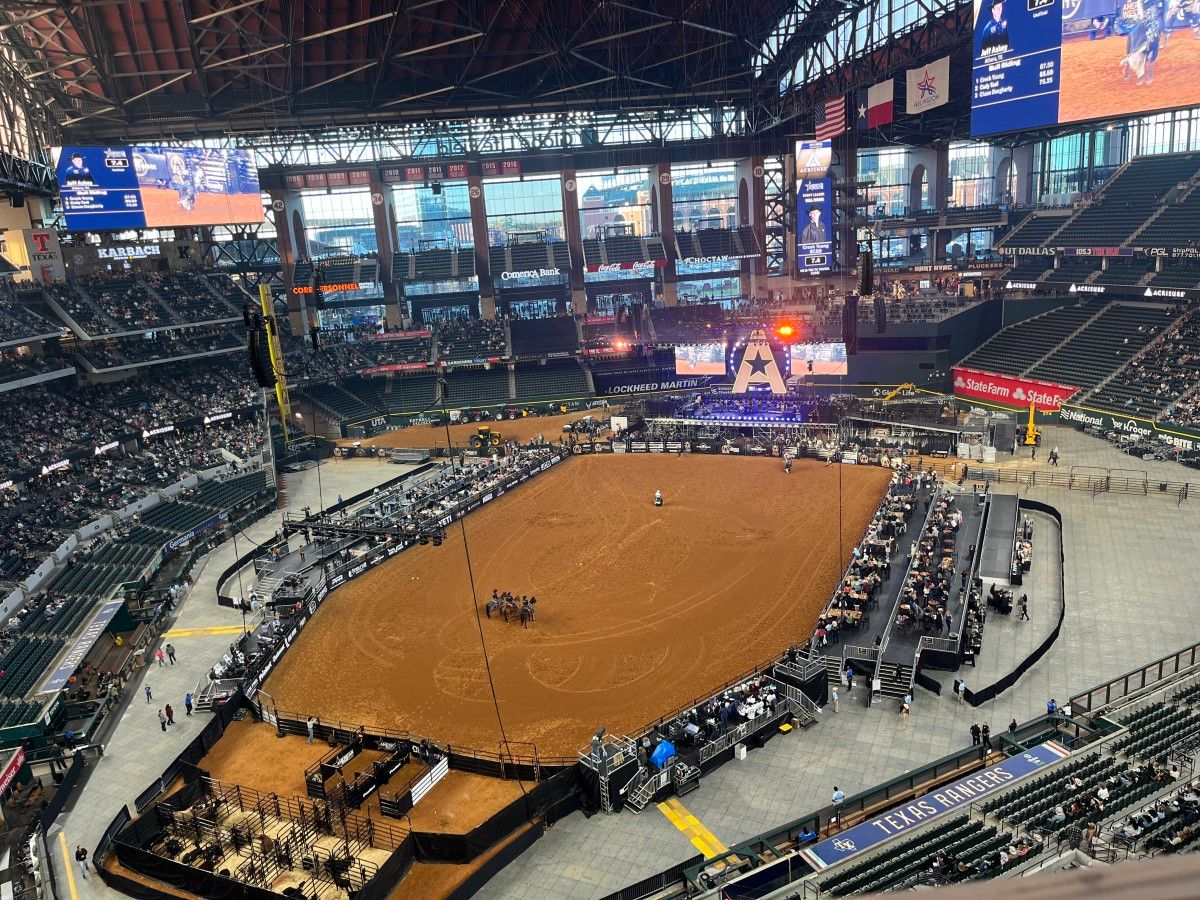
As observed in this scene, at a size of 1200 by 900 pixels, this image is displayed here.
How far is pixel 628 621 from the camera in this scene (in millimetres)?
33406

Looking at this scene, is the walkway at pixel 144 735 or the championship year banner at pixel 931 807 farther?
the walkway at pixel 144 735

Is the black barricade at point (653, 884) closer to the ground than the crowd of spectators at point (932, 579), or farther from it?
closer to the ground

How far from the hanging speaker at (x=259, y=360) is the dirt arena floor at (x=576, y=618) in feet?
35.0

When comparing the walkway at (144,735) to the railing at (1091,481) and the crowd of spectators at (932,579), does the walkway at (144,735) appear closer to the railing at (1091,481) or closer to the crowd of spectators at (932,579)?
the crowd of spectators at (932,579)

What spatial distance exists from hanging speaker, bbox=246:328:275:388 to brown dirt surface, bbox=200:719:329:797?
1119 centimetres

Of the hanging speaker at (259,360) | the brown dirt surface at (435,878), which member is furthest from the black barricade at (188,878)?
the hanging speaker at (259,360)

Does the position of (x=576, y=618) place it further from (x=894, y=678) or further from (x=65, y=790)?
(x=65, y=790)

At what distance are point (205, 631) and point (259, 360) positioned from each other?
45.4ft

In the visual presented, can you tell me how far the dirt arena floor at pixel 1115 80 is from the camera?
151ft

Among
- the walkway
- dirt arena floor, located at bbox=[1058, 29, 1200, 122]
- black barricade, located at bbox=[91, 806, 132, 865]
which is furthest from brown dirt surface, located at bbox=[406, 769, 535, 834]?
dirt arena floor, located at bbox=[1058, 29, 1200, 122]

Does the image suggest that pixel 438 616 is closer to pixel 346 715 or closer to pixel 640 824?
pixel 346 715

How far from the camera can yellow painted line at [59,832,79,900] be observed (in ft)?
70.7

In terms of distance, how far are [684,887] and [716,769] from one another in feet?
17.5

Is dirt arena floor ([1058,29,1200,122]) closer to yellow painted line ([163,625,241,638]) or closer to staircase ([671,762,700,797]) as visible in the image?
staircase ([671,762,700,797])
